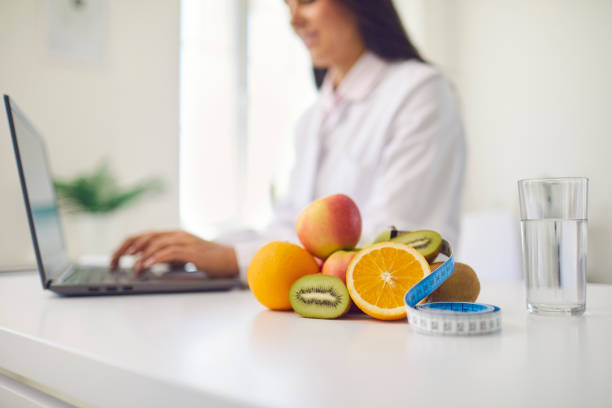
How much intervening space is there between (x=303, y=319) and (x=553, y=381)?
0.96 ft

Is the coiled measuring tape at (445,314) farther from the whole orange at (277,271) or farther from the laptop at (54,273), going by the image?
the laptop at (54,273)

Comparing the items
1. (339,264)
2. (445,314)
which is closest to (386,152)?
(339,264)

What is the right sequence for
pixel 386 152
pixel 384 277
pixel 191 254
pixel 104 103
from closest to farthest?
pixel 384 277, pixel 191 254, pixel 386 152, pixel 104 103

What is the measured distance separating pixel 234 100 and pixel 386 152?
6.06ft

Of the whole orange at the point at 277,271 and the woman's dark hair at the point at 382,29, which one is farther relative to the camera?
the woman's dark hair at the point at 382,29

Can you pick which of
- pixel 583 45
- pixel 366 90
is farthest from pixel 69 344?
pixel 583 45

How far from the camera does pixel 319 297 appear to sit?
21.0 inches

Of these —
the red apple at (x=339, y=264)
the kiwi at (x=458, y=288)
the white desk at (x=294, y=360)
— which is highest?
the red apple at (x=339, y=264)

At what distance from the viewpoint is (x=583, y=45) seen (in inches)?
105

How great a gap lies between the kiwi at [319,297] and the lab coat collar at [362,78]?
1.00 m

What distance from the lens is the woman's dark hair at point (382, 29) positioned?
136 cm

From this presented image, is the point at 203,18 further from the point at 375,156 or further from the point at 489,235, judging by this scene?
the point at 489,235

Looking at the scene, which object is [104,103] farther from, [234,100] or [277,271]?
[277,271]

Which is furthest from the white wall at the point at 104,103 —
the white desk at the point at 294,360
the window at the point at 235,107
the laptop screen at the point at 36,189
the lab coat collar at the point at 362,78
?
the white desk at the point at 294,360
